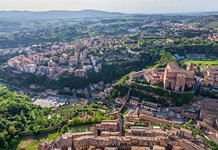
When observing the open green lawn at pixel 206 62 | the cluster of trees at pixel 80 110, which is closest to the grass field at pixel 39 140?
the cluster of trees at pixel 80 110

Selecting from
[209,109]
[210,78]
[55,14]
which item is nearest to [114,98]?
[209,109]

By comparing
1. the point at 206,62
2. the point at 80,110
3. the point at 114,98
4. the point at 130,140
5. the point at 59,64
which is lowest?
the point at 80,110

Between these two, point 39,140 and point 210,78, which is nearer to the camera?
point 39,140

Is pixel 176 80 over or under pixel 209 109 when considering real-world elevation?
over

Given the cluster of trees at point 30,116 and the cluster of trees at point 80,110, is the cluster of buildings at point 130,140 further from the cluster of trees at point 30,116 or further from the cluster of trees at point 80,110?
the cluster of trees at point 80,110

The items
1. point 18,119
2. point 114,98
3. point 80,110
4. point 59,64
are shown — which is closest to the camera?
point 18,119

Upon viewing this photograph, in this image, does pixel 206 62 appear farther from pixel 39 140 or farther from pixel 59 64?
pixel 39 140

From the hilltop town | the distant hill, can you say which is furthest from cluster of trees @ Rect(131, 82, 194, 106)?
the distant hill

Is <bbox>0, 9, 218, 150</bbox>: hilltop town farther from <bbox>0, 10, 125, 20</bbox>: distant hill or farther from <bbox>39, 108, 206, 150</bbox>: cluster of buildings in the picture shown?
<bbox>0, 10, 125, 20</bbox>: distant hill
